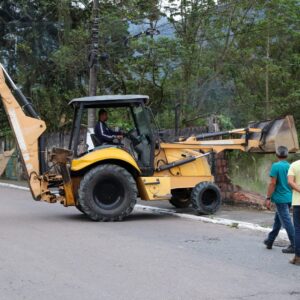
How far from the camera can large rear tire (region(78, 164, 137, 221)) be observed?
12.1 m

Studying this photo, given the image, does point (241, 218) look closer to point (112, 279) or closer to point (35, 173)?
point (35, 173)

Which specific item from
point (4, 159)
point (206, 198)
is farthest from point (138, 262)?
point (4, 159)

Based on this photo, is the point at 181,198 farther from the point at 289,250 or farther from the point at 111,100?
the point at 289,250

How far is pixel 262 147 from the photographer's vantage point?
44.2 feet

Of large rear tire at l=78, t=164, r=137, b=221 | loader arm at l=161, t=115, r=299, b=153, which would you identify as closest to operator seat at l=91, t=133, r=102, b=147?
large rear tire at l=78, t=164, r=137, b=221

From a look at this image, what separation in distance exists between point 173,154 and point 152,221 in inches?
67.0

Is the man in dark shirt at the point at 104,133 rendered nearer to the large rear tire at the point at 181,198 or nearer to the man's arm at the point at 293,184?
the large rear tire at the point at 181,198

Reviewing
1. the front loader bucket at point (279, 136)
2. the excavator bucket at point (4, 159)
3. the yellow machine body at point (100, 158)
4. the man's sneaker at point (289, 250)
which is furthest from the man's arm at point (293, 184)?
the excavator bucket at point (4, 159)

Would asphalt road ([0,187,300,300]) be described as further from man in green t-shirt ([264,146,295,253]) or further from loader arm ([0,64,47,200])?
loader arm ([0,64,47,200])

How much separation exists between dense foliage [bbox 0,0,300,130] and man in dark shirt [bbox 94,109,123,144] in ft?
29.8

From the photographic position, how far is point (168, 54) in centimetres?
2155

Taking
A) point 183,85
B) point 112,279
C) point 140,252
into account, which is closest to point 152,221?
point 140,252

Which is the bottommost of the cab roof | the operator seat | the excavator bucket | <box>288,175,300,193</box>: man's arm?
the excavator bucket

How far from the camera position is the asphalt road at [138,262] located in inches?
255
